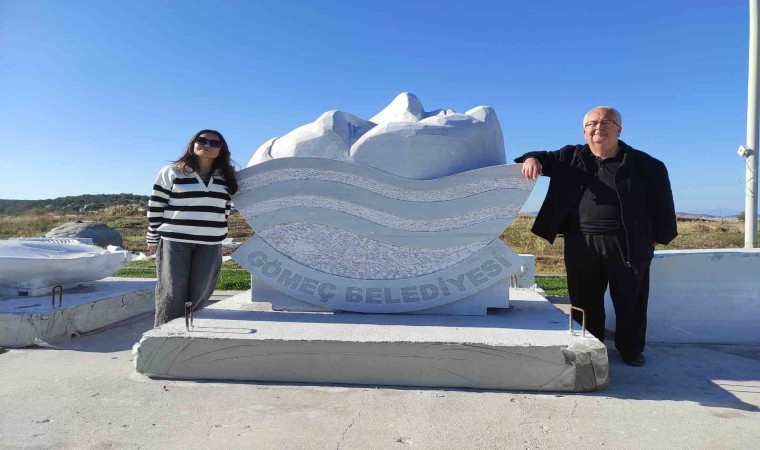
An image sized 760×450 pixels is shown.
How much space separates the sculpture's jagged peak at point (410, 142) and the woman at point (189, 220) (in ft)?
2.14

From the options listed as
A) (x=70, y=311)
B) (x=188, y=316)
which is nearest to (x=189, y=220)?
(x=188, y=316)

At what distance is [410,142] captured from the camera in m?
4.13

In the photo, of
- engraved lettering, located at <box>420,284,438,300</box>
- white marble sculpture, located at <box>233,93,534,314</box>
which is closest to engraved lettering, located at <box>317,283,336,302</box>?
white marble sculpture, located at <box>233,93,534,314</box>

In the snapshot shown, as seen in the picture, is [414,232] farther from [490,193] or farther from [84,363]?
[84,363]

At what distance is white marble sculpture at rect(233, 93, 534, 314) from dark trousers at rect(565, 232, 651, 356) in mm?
456

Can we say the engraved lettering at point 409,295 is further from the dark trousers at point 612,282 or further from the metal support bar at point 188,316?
the metal support bar at point 188,316

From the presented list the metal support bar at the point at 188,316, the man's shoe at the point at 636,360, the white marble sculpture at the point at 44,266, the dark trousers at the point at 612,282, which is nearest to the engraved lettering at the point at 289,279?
the metal support bar at the point at 188,316

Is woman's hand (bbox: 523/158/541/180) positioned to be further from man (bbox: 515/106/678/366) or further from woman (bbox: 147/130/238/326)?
woman (bbox: 147/130/238/326)

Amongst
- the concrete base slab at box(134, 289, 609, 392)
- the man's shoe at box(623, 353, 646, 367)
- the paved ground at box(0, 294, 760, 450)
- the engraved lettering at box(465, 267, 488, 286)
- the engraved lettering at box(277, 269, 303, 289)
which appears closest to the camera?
the paved ground at box(0, 294, 760, 450)

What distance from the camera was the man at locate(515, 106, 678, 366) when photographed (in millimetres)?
3723

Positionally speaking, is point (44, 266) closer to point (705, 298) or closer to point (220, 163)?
point (220, 163)

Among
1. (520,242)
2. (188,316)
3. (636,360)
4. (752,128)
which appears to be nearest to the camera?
(188,316)

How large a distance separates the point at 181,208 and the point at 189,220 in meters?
0.10

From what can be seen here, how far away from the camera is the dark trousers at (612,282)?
3787 mm
